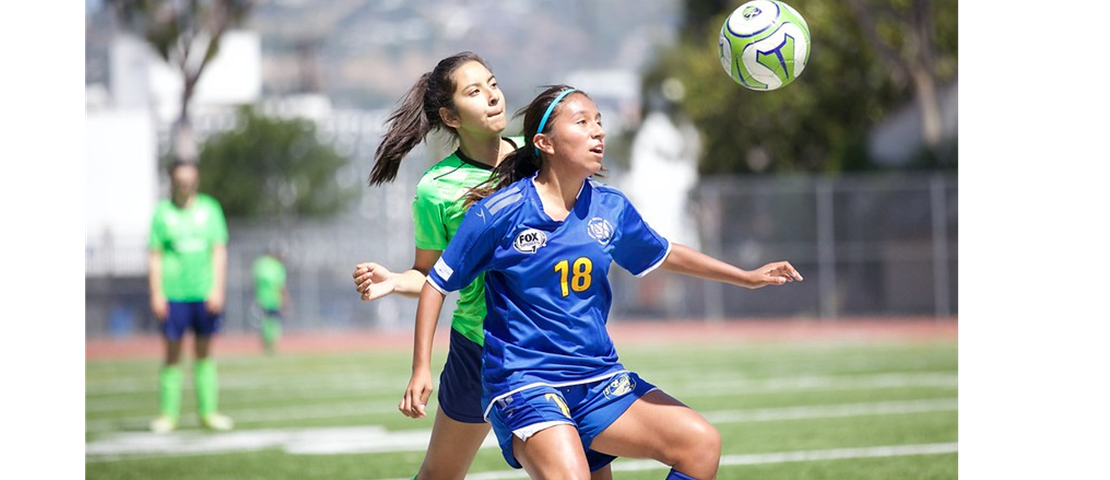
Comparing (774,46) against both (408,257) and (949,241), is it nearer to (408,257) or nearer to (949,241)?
(949,241)

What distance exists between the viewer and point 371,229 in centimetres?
3172

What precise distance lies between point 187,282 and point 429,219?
6.41 metres

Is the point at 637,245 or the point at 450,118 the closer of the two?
the point at 637,245

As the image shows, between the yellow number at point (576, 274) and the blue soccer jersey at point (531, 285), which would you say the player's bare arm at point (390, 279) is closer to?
the blue soccer jersey at point (531, 285)

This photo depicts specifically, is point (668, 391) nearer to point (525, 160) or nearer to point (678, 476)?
point (525, 160)

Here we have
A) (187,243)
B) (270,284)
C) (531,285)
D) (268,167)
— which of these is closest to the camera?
(531,285)

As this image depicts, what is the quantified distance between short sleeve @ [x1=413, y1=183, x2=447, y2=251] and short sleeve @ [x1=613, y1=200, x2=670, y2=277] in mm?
721

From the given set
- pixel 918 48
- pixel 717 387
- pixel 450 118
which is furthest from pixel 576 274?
pixel 918 48

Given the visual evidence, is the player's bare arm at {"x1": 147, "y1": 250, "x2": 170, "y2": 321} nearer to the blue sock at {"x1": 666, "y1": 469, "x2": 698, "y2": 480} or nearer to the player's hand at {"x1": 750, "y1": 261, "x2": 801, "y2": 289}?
the player's hand at {"x1": 750, "y1": 261, "x2": 801, "y2": 289}

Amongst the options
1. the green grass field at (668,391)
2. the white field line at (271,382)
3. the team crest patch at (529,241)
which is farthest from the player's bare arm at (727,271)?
the white field line at (271,382)

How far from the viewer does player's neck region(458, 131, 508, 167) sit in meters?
5.36

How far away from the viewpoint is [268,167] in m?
50.3

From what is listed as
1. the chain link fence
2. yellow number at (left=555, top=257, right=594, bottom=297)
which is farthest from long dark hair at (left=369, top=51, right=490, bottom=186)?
the chain link fence

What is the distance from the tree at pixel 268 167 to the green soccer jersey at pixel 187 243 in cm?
3536
